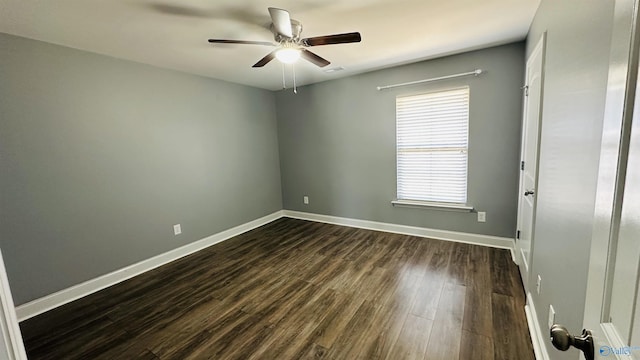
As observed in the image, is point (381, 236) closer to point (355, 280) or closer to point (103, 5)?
point (355, 280)

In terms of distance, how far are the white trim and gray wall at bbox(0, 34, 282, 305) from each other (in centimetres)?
6

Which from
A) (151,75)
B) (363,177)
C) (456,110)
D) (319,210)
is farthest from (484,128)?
(151,75)

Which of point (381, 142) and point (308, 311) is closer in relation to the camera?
point (308, 311)

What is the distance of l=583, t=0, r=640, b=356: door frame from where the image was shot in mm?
463

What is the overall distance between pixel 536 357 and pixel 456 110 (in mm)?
2589

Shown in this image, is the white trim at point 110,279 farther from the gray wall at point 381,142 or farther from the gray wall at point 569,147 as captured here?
the gray wall at point 569,147

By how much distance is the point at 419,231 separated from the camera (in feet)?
12.2

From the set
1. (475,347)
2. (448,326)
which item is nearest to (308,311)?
(448,326)

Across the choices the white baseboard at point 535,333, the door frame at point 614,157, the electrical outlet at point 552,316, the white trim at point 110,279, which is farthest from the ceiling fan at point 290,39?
the white trim at point 110,279

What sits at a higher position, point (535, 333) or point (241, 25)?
point (241, 25)

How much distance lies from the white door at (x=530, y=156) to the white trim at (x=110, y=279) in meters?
3.64

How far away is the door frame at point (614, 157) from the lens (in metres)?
0.46

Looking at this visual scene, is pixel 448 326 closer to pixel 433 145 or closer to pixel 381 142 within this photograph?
pixel 433 145

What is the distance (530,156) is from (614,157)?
2.15 metres
